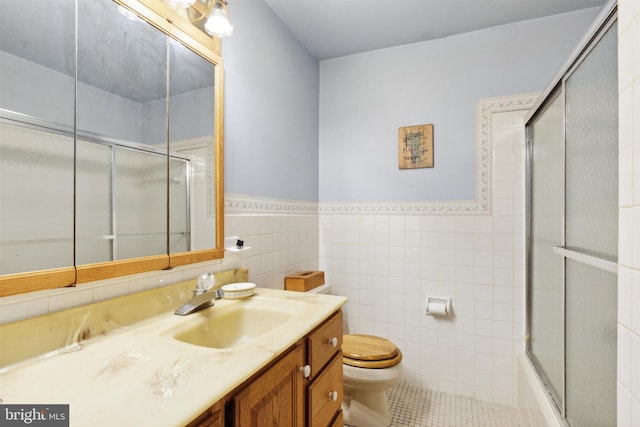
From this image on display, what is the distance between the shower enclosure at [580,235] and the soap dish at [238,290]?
122 cm

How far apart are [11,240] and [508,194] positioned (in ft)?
7.50

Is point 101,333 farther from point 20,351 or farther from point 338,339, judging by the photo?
point 338,339

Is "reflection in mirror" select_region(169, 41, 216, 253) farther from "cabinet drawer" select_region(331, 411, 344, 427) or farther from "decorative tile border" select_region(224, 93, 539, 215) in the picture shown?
"cabinet drawer" select_region(331, 411, 344, 427)

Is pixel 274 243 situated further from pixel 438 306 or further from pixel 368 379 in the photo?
pixel 438 306

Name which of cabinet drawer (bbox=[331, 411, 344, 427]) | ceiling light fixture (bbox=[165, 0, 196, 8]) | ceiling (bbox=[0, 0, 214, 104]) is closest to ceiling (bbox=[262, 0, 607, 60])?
ceiling light fixture (bbox=[165, 0, 196, 8])

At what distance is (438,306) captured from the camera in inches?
78.5

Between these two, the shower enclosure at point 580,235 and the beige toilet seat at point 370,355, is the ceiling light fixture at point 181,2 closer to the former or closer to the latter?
the shower enclosure at point 580,235

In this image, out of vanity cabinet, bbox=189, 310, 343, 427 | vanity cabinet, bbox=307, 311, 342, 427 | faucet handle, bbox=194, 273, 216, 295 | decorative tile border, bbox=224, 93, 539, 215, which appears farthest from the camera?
decorative tile border, bbox=224, 93, 539, 215

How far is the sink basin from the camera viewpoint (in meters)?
1.07

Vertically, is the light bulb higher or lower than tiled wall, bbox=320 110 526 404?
higher

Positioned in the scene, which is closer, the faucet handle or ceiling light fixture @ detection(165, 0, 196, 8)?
ceiling light fixture @ detection(165, 0, 196, 8)
